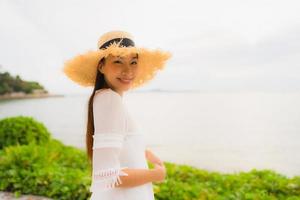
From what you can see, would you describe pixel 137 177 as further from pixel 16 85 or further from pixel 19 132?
pixel 16 85

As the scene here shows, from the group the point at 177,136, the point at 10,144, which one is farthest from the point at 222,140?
the point at 10,144

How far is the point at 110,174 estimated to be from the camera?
1396 millimetres

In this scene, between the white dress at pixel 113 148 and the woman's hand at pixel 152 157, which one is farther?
the woman's hand at pixel 152 157

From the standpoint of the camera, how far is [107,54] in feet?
5.12

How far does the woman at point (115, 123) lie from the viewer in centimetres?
142

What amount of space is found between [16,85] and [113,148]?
1792 centimetres

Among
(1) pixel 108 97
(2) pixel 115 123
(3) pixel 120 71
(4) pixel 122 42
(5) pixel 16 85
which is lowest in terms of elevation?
(2) pixel 115 123

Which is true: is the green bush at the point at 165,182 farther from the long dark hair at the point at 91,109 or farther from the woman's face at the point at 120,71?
the woman's face at the point at 120,71

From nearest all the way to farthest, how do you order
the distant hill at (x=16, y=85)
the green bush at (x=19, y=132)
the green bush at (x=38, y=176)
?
the green bush at (x=38, y=176) → the green bush at (x=19, y=132) → the distant hill at (x=16, y=85)

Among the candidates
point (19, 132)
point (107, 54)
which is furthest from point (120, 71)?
point (19, 132)

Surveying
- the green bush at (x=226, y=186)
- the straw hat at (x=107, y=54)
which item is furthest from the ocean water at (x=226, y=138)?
the straw hat at (x=107, y=54)

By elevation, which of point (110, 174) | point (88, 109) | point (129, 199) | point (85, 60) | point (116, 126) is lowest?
point (129, 199)

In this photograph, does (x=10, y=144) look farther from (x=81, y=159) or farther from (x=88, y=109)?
(x=88, y=109)

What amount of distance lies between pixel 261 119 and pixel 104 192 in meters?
10.8
